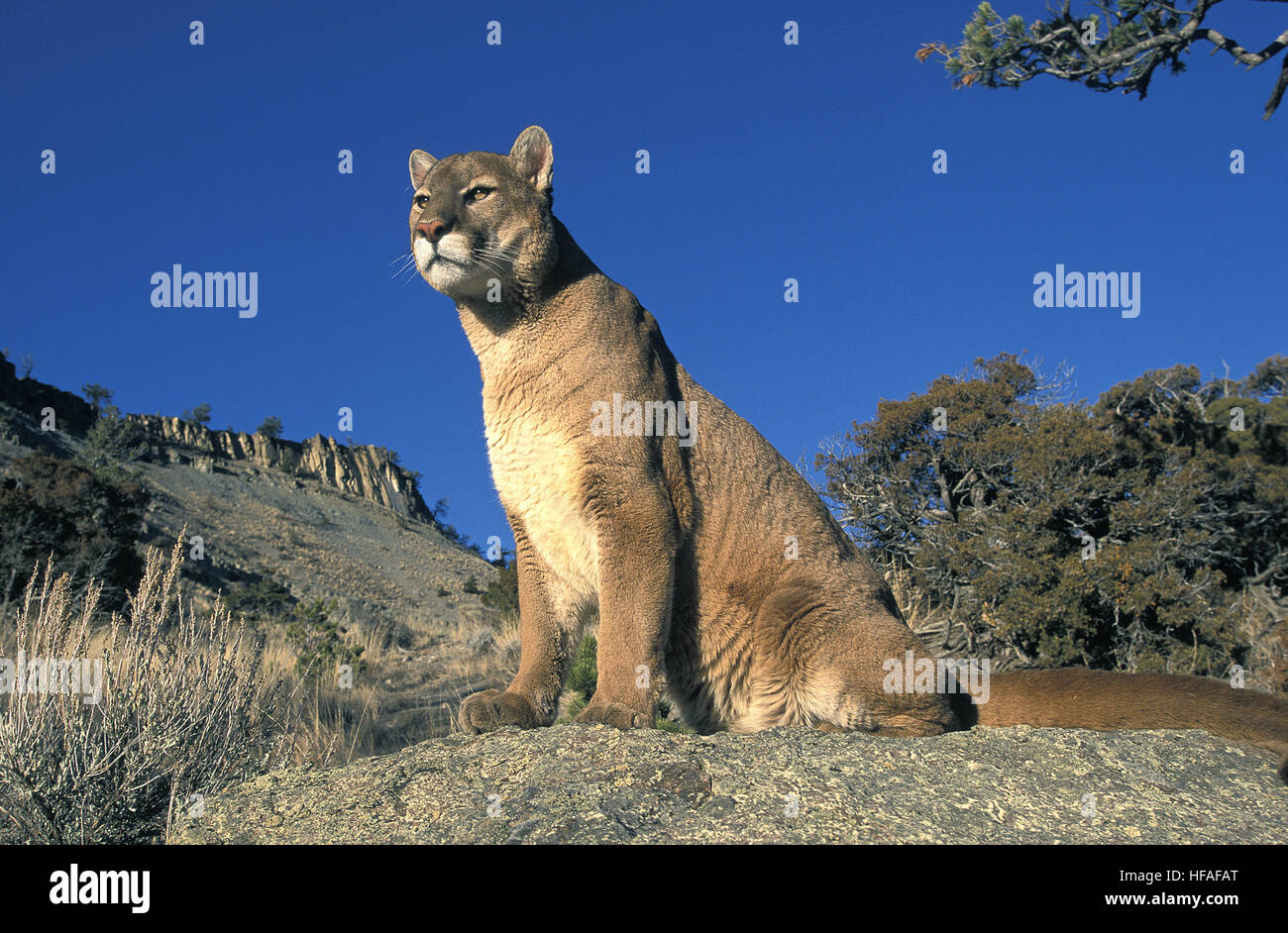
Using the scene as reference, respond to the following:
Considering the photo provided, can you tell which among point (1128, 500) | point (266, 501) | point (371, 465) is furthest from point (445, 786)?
point (371, 465)

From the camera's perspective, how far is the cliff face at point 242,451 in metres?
47.3

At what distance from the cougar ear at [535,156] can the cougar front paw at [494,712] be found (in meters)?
2.82

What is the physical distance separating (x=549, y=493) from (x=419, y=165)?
8.07ft

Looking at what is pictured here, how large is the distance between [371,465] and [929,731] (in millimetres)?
78041

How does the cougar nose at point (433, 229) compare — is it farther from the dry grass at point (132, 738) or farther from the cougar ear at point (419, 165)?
the dry grass at point (132, 738)

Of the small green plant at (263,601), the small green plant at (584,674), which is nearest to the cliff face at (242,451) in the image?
the small green plant at (263,601)

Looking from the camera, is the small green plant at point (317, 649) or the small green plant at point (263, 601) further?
the small green plant at point (263, 601)

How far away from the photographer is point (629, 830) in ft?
10.3

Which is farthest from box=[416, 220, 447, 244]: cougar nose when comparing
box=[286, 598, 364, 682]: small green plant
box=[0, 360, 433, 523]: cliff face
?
box=[0, 360, 433, 523]: cliff face
